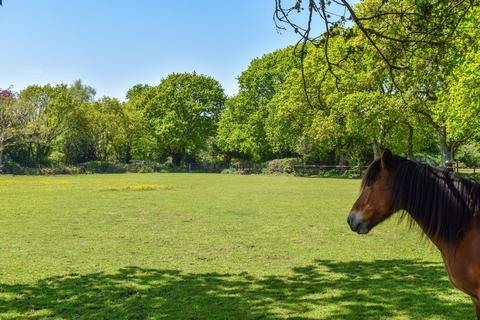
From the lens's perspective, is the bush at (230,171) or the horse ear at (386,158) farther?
the bush at (230,171)

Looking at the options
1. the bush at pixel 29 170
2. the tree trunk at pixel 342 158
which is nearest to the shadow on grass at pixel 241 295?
the tree trunk at pixel 342 158

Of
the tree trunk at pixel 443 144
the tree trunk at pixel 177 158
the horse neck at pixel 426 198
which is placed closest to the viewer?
the horse neck at pixel 426 198

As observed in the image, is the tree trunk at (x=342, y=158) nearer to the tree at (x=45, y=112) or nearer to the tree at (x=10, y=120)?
the tree at (x=45, y=112)

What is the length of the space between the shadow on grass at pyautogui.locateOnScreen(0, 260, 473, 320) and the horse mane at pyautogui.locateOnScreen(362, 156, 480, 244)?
2244 mm

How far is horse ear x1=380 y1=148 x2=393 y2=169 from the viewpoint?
4245 millimetres

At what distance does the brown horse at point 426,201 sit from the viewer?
4.22 m

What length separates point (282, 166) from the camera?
54531 millimetres

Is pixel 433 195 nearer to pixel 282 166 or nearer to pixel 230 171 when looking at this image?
pixel 282 166

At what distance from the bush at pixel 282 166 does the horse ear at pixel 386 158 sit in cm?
4886

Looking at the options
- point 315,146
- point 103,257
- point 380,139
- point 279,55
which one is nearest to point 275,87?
point 279,55

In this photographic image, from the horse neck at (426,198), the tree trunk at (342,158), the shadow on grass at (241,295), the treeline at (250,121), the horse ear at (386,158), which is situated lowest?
the shadow on grass at (241,295)

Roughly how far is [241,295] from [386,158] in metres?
3.84

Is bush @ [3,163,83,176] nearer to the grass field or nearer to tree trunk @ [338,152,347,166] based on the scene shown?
tree trunk @ [338,152,347,166]

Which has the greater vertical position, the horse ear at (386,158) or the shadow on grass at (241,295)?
the horse ear at (386,158)
